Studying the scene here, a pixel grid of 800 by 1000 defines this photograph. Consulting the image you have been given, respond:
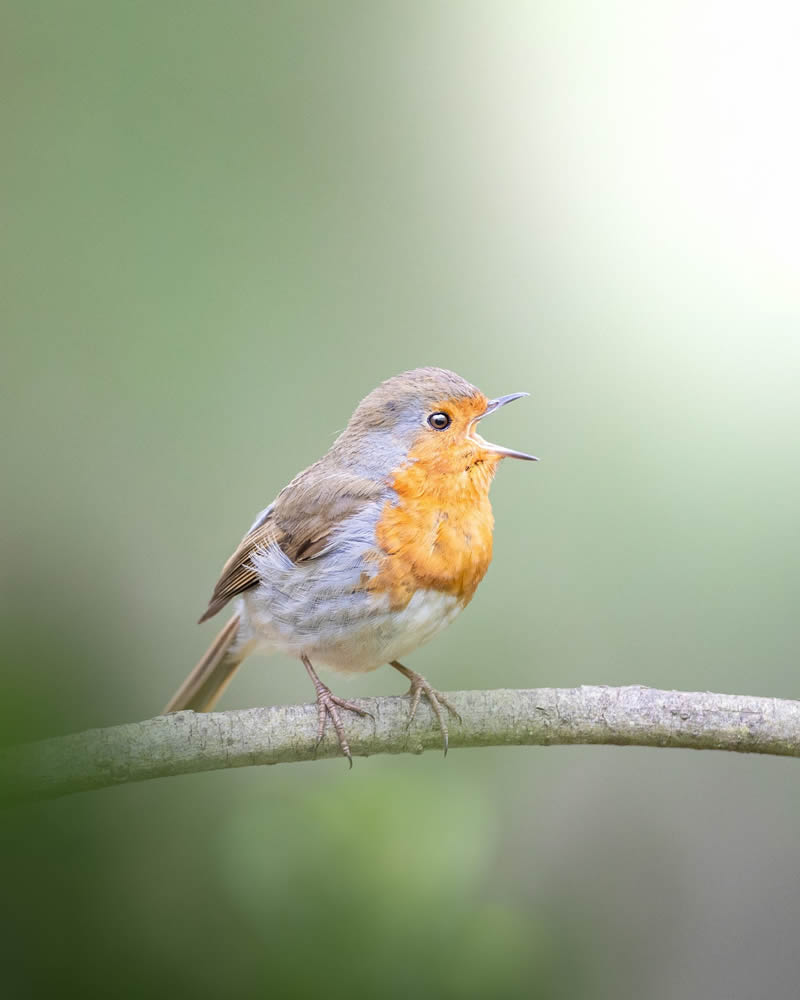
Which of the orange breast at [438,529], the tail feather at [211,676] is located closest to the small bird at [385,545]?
the orange breast at [438,529]

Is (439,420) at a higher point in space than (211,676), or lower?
higher

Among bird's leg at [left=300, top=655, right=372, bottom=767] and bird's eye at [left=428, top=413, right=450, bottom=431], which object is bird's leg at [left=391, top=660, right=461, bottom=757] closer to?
bird's leg at [left=300, top=655, right=372, bottom=767]

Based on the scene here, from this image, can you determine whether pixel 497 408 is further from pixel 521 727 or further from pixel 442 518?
pixel 521 727

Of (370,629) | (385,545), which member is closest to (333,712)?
(370,629)

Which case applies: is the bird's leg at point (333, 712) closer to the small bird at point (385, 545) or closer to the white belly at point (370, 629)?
the small bird at point (385, 545)

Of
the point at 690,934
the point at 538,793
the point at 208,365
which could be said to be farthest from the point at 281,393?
the point at 690,934

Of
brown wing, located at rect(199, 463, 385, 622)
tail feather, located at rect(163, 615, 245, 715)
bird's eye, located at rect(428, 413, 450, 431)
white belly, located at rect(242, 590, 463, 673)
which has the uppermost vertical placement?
bird's eye, located at rect(428, 413, 450, 431)

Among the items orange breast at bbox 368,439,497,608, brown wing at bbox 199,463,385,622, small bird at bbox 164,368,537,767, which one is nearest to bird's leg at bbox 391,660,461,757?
small bird at bbox 164,368,537,767
